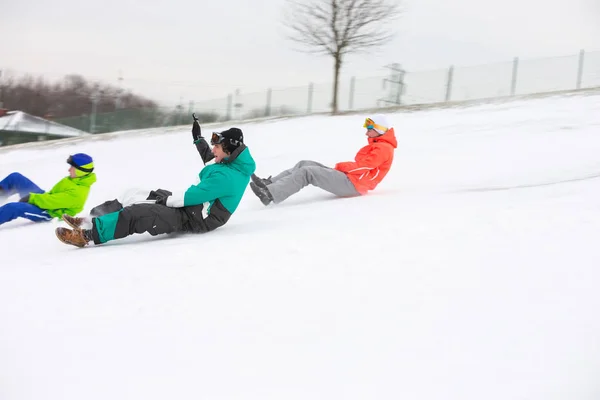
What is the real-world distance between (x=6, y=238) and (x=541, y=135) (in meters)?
8.32

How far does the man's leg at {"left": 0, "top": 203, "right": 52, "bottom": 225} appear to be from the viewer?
735 cm

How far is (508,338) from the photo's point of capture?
318 cm

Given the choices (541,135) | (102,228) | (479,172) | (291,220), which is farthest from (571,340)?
(541,135)

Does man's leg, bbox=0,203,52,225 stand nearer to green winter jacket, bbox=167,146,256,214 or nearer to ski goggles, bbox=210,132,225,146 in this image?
green winter jacket, bbox=167,146,256,214

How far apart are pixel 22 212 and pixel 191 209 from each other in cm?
274

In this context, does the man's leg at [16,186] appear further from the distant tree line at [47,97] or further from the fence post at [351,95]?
the distant tree line at [47,97]

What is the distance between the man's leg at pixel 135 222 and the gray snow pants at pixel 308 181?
5.67 ft

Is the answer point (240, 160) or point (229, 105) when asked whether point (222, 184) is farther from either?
point (229, 105)

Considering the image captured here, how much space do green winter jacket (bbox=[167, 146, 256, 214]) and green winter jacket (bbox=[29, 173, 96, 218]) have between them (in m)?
2.26

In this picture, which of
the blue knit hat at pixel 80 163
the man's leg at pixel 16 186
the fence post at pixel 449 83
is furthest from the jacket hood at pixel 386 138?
the fence post at pixel 449 83

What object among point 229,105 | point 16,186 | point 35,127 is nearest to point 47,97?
point 35,127

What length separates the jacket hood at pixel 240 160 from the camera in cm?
595

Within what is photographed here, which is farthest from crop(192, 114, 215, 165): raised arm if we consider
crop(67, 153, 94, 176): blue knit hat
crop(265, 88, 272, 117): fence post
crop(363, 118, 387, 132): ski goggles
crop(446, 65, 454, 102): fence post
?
crop(265, 88, 272, 117): fence post

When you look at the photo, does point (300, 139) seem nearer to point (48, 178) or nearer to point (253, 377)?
point (48, 178)
